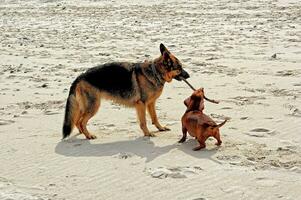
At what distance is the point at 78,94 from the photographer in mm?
7398

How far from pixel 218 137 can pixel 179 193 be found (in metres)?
1.39

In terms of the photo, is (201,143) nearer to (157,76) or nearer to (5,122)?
(157,76)

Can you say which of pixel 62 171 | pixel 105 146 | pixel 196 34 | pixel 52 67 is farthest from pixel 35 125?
pixel 196 34

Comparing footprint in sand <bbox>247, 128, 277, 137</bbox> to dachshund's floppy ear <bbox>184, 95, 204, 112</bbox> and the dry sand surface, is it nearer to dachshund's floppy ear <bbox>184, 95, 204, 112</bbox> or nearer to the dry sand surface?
the dry sand surface

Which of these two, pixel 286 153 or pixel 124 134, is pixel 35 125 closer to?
pixel 124 134

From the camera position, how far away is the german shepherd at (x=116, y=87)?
24.1ft

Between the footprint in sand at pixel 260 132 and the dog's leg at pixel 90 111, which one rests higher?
the dog's leg at pixel 90 111

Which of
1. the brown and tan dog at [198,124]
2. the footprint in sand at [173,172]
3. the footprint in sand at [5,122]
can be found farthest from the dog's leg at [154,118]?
the footprint in sand at [5,122]

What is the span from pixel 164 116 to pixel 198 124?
193 cm

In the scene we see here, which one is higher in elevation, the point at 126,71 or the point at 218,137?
the point at 126,71

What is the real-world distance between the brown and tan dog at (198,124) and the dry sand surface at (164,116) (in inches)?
6.7

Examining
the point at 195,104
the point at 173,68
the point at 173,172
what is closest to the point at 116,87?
the point at 173,68

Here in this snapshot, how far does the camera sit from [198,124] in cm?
647

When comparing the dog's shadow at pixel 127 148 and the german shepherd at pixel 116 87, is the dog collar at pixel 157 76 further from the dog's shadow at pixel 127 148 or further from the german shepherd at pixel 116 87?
the dog's shadow at pixel 127 148
